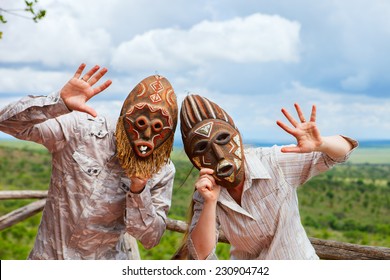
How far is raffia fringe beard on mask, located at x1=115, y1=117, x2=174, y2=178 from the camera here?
273cm

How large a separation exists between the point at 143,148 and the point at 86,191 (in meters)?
0.41

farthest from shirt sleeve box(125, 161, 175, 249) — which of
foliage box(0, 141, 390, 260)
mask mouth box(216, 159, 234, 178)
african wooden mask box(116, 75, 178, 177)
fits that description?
foliage box(0, 141, 390, 260)

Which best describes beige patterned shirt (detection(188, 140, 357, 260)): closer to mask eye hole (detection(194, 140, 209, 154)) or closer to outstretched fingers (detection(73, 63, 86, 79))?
mask eye hole (detection(194, 140, 209, 154))

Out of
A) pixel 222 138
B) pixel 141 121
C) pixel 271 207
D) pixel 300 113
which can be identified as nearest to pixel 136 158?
pixel 141 121

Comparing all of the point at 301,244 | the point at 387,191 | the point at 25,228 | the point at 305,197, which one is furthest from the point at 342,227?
the point at 301,244

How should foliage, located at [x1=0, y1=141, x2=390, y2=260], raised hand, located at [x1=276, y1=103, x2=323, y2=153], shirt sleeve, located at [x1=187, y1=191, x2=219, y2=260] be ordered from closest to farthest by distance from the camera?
raised hand, located at [x1=276, y1=103, x2=323, y2=153] → shirt sleeve, located at [x1=187, y1=191, x2=219, y2=260] → foliage, located at [x1=0, y1=141, x2=390, y2=260]

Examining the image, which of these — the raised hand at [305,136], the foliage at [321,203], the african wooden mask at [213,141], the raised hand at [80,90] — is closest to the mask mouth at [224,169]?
the african wooden mask at [213,141]

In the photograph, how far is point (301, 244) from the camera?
2838mm

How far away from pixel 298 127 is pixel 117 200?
35.8 inches

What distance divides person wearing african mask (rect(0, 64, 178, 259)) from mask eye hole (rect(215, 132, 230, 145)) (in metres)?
0.21

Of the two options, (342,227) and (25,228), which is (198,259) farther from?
(342,227)

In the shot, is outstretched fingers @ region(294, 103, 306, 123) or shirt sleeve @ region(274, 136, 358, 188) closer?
outstretched fingers @ region(294, 103, 306, 123)

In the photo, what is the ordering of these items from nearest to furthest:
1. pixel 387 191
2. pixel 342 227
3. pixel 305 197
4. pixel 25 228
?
pixel 25 228
pixel 342 227
pixel 305 197
pixel 387 191

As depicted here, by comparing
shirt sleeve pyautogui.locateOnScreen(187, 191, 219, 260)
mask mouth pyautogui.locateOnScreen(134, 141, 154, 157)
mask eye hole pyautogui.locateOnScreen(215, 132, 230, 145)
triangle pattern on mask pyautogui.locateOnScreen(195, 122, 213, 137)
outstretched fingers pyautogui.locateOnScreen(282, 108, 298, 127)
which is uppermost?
outstretched fingers pyautogui.locateOnScreen(282, 108, 298, 127)
